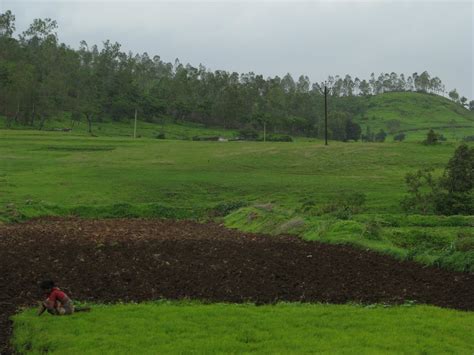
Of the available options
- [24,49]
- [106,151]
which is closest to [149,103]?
[24,49]

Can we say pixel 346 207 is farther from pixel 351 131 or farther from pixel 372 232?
pixel 351 131

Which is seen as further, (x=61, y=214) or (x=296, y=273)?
(x=61, y=214)

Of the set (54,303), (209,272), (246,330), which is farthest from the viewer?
(209,272)

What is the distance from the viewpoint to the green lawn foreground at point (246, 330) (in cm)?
1085

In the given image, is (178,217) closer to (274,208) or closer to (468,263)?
(274,208)

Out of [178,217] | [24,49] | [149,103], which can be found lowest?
[178,217]

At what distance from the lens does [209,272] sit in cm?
1917

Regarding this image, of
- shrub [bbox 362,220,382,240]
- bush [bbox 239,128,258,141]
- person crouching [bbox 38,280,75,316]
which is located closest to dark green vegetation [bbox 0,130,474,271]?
shrub [bbox 362,220,382,240]

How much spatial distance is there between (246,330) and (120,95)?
475 feet

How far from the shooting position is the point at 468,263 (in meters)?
20.4

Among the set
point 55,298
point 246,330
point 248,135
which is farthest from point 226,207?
point 248,135

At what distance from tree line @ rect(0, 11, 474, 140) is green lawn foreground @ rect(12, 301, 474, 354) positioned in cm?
11268

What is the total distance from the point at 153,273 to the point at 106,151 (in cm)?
6105

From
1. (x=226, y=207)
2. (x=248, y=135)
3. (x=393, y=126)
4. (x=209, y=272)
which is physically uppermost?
(x=393, y=126)
